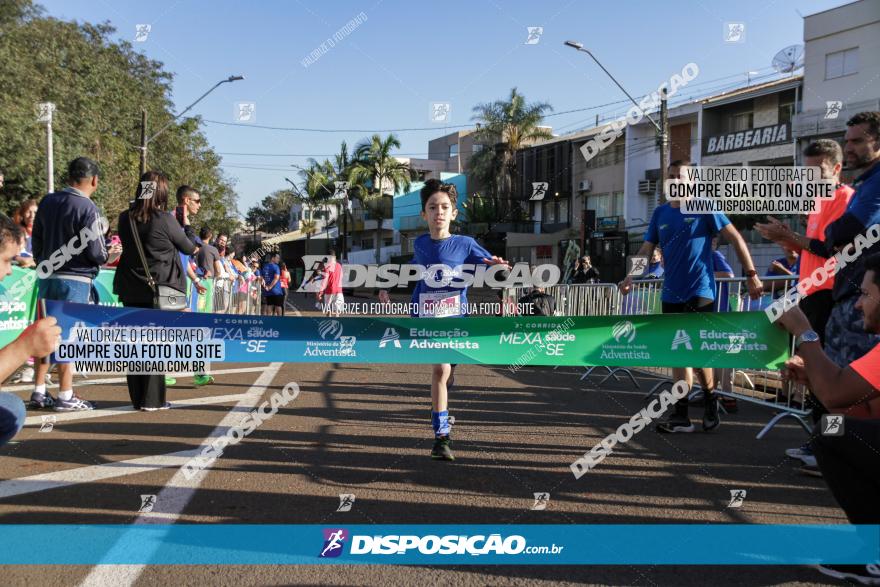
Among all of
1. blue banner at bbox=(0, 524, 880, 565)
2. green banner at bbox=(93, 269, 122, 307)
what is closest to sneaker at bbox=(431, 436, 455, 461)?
blue banner at bbox=(0, 524, 880, 565)

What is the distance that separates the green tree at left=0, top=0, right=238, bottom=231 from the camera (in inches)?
944

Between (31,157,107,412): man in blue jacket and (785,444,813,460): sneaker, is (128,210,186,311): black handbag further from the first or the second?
(785,444,813,460): sneaker

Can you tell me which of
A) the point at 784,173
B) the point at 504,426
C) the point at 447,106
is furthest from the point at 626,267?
the point at 504,426

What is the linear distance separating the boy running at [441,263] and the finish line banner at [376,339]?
0.49 metres

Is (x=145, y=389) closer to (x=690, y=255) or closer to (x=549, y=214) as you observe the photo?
(x=690, y=255)

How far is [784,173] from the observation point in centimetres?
766

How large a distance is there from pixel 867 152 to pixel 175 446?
5370 mm

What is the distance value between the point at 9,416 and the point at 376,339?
228 cm

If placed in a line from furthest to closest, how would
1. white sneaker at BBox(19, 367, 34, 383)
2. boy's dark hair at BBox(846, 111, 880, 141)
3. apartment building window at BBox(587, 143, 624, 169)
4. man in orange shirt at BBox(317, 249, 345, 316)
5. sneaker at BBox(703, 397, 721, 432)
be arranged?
apartment building window at BBox(587, 143, 624, 169)
man in orange shirt at BBox(317, 249, 345, 316)
white sneaker at BBox(19, 367, 34, 383)
sneaker at BBox(703, 397, 721, 432)
boy's dark hair at BBox(846, 111, 880, 141)

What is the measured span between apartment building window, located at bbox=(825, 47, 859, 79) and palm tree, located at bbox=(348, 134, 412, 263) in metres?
33.3

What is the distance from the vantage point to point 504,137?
155ft

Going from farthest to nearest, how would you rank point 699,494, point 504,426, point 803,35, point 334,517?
1. point 803,35
2. point 504,426
3. point 699,494
4. point 334,517

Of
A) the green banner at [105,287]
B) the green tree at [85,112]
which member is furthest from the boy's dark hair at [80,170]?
the green tree at [85,112]

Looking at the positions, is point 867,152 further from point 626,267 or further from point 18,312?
point 626,267
